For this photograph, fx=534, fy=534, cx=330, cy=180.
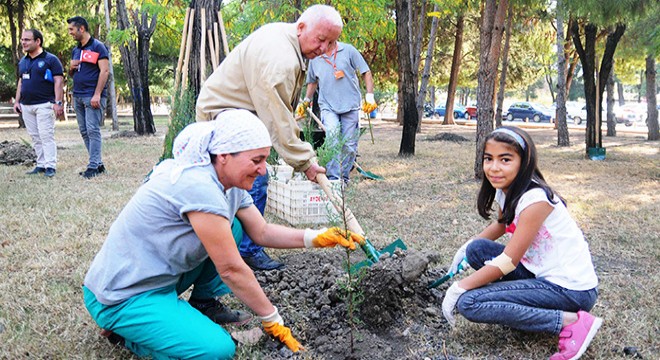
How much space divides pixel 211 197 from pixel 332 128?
3.92 m

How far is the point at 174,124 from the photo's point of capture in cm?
500

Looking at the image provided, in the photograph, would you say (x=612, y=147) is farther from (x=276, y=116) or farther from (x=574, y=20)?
(x=276, y=116)

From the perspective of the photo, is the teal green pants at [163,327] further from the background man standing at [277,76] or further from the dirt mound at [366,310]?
the background man standing at [277,76]

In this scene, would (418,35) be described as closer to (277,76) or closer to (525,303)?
(277,76)

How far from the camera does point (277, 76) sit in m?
2.73

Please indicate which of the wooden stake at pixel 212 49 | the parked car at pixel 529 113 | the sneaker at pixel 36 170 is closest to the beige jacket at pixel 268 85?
the wooden stake at pixel 212 49

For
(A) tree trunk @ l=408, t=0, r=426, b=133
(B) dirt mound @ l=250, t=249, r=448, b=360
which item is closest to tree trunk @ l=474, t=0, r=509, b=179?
(B) dirt mound @ l=250, t=249, r=448, b=360

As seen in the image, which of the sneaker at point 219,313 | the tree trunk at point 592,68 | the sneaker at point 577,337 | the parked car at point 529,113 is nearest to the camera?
the sneaker at point 577,337

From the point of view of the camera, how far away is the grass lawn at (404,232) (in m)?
2.38

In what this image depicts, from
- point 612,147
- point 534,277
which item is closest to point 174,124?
point 534,277

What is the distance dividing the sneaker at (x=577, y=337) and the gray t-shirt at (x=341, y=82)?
13.0 ft

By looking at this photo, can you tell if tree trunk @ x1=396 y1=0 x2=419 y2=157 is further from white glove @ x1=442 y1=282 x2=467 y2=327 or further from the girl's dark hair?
white glove @ x1=442 y1=282 x2=467 y2=327

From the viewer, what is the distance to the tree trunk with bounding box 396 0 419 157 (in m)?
8.90

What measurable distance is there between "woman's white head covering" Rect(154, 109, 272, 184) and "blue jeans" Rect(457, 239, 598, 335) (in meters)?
1.16
